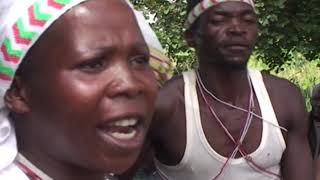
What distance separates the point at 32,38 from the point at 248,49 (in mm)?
1475

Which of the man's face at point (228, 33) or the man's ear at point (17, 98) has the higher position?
the man's ear at point (17, 98)

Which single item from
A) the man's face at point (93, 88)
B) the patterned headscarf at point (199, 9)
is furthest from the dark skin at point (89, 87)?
the patterned headscarf at point (199, 9)

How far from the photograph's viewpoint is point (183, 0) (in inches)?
204

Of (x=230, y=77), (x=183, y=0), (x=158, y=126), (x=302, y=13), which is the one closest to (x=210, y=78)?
(x=230, y=77)

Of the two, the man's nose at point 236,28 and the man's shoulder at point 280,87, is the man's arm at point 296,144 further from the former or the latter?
the man's nose at point 236,28

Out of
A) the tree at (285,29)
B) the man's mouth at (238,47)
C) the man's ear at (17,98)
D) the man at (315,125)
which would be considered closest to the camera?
the man's ear at (17,98)

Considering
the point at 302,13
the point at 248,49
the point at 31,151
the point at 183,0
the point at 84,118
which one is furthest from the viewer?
the point at 183,0

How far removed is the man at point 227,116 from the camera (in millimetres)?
2682

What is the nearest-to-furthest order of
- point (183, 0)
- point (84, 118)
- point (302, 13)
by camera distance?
point (84, 118), point (302, 13), point (183, 0)

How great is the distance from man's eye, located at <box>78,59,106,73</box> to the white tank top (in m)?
1.42

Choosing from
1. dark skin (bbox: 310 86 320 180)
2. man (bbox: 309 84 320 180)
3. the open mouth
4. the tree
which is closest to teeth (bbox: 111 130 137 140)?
the open mouth

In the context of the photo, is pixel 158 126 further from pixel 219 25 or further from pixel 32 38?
pixel 32 38

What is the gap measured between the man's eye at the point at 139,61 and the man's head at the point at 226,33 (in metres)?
1.32

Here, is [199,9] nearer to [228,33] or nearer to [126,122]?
[228,33]
